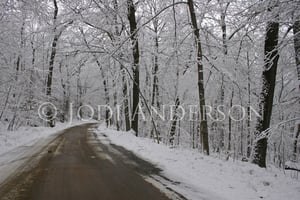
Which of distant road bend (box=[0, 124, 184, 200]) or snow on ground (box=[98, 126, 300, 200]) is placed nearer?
distant road bend (box=[0, 124, 184, 200])

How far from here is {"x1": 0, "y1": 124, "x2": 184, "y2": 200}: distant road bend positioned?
540 centimetres

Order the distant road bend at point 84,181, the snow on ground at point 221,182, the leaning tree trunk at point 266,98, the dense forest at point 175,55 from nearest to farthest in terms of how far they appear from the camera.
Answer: the distant road bend at point 84,181 → the snow on ground at point 221,182 → the leaning tree trunk at point 266,98 → the dense forest at point 175,55

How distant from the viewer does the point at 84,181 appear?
21.0 ft

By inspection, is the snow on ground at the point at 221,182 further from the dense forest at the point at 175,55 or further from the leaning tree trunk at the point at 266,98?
the leaning tree trunk at the point at 266,98

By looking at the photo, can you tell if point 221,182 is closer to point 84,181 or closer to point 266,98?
point 84,181

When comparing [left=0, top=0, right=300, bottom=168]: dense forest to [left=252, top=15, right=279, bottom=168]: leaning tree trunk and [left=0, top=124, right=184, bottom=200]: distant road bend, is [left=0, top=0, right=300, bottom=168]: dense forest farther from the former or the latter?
[left=0, top=124, right=184, bottom=200]: distant road bend

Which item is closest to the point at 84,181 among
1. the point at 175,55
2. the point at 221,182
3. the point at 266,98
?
the point at 221,182

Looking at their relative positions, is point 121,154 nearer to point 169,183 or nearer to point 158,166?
point 158,166

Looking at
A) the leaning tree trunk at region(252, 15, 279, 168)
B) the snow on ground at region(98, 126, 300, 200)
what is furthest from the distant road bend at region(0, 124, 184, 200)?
the leaning tree trunk at region(252, 15, 279, 168)

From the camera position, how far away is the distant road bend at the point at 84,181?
5.40 meters

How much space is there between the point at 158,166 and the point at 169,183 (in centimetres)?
189

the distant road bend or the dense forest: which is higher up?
the dense forest

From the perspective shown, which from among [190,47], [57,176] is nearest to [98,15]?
[190,47]

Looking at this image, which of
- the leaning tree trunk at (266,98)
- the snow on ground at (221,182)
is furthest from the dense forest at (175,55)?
the snow on ground at (221,182)
